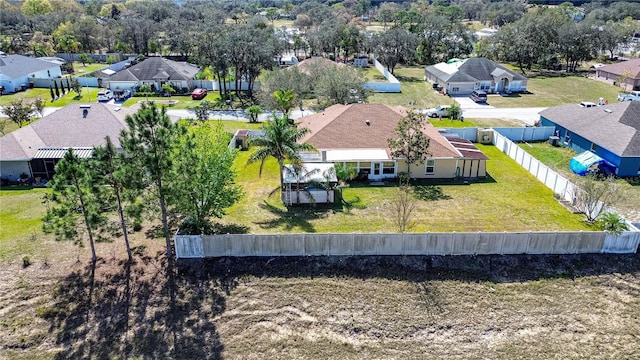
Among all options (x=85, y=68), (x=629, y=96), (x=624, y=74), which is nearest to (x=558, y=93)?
(x=629, y=96)

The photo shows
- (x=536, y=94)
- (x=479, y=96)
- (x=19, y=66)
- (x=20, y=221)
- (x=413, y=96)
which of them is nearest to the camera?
(x=20, y=221)

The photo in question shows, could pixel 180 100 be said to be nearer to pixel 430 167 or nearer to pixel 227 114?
pixel 227 114

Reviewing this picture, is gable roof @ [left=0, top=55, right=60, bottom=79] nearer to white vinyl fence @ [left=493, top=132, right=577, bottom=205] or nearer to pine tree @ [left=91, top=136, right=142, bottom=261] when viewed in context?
pine tree @ [left=91, top=136, right=142, bottom=261]

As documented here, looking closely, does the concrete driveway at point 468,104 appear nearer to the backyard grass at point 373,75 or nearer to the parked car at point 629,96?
the backyard grass at point 373,75

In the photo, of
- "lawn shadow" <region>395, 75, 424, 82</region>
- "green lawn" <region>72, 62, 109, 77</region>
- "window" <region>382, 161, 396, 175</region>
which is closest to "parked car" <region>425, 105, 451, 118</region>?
"window" <region>382, 161, 396, 175</region>

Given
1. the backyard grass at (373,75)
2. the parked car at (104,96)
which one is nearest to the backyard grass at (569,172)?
the backyard grass at (373,75)

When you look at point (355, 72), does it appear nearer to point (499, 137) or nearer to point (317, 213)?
point (499, 137)

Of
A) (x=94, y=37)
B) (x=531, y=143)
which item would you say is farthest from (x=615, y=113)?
(x=94, y=37)
